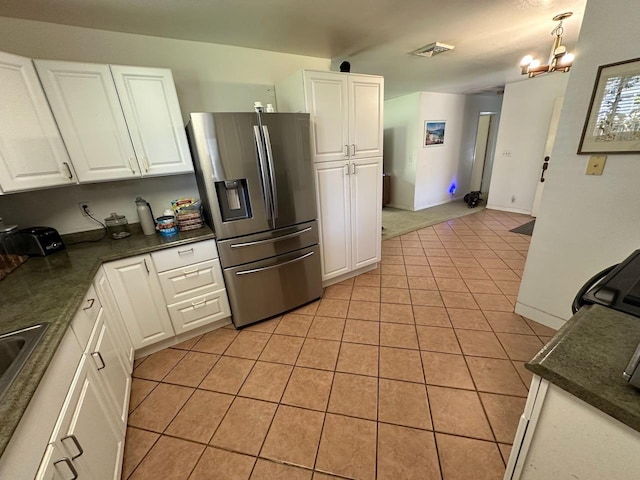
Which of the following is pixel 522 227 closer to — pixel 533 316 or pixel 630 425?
pixel 533 316

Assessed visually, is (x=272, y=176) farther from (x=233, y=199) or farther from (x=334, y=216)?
(x=334, y=216)

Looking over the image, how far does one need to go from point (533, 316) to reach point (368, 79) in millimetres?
2509

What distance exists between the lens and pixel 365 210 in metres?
2.74

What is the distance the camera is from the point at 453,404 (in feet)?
4.81

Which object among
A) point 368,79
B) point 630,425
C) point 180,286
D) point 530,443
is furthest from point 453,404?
point 368,79

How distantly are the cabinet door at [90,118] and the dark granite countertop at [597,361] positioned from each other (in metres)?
2.45

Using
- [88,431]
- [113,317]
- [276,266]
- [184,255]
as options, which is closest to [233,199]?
[184,255]

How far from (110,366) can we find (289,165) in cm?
169

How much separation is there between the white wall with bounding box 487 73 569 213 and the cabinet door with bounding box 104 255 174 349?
19.2 ft

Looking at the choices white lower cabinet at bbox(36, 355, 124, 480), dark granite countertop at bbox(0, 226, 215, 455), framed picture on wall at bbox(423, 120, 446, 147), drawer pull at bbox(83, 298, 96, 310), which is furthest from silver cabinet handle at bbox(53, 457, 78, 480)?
framed picture on wall at bbox(423, 120, 446, 147)

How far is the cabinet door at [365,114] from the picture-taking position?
2.31m

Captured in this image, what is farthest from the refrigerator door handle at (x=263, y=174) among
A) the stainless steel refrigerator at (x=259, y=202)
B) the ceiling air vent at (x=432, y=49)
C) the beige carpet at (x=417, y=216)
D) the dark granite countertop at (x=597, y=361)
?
the beige carpet at (x=417, y=216)

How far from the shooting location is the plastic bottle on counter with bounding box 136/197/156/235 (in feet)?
6.49

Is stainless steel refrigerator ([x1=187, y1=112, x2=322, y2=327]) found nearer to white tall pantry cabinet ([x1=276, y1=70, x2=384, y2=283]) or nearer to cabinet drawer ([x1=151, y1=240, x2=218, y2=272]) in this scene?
cabinet drawer ([x1=151, y1=240, x2=218, y2=272])
